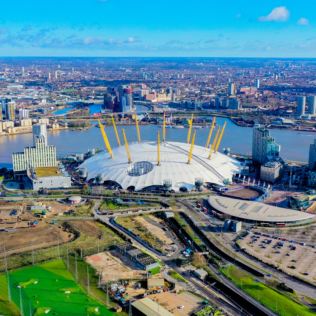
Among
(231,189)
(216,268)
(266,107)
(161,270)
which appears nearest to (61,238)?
(161,270)

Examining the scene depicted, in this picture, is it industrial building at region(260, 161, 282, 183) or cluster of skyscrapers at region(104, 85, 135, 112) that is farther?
cluster of skyscrapers at region(104, 85, 135, 112)

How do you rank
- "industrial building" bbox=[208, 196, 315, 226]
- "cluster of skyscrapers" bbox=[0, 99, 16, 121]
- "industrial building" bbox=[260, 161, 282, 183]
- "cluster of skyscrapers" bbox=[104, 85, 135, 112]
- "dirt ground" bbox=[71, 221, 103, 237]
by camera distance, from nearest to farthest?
"dirt ground" bbox=[71, 221, 103, 237]
"industrial building" bbox=[208, 196, 315, 226]
"industrial building" bbox=[260, 161, 282, 183]
"cluster of skyscrapers" bbox=[0, 99, 16, 121]
"cluster of skyscrapers" bbox=[104, 85, 135, 112]

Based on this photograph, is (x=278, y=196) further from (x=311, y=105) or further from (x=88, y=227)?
(x=311, y=105)

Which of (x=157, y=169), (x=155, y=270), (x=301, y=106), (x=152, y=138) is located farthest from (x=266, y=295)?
(x=301, y=106)

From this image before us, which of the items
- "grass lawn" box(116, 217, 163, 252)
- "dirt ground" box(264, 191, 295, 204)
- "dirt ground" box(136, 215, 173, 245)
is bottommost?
"dirt ground" box(136, 215, 173, 245)

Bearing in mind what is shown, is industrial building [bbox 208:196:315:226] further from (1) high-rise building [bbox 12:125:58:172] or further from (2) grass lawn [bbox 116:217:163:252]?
(1) high-rise building [bbox 12:125:58:172]

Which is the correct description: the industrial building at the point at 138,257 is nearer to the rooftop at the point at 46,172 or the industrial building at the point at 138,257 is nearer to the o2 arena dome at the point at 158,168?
the o2 arena dome at the point at 158,168

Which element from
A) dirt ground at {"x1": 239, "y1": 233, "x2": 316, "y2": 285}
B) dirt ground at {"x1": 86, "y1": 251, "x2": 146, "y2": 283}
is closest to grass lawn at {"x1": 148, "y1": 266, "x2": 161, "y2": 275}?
dirt ground at {"x1": 86, "y1": 251, "x2": 146, "y2": 283}
